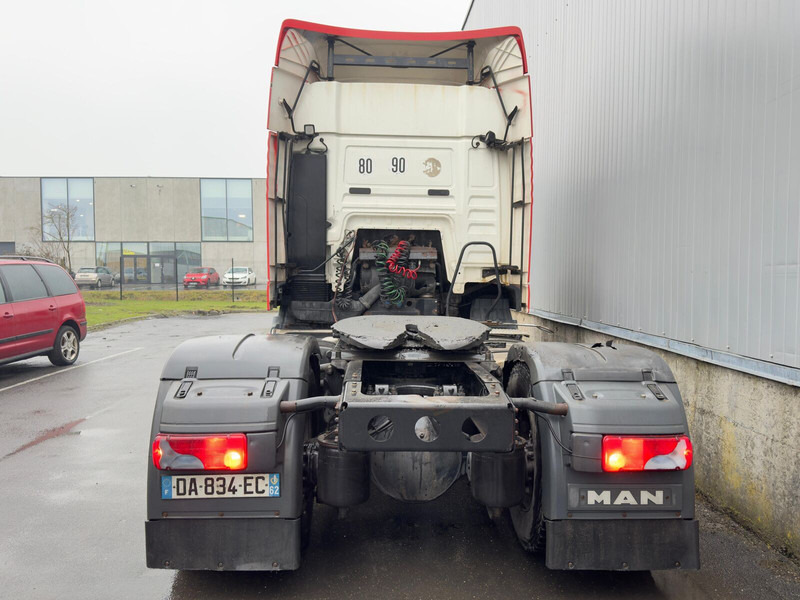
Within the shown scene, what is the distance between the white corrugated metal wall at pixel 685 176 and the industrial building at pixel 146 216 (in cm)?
3833

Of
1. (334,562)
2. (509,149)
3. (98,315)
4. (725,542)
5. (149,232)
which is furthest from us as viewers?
(149,232)

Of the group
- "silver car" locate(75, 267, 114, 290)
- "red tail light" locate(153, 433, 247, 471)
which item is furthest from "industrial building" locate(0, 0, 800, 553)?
"silver car" locate(75, 267, 114, 290)

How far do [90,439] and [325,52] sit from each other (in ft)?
15.1

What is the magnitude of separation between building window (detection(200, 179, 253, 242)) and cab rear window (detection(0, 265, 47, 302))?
35051 millimetres

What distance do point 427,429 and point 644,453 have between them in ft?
3.36

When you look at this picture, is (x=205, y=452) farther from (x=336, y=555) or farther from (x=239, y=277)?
(x=239, y=277)

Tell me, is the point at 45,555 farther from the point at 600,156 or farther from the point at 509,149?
the point at 600,156

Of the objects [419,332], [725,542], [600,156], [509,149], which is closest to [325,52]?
[509,149]

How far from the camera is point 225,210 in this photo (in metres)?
44.9

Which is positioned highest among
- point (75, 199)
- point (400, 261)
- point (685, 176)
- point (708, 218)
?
point (75, 199)

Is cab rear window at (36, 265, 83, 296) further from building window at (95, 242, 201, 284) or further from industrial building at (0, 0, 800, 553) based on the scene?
building window at (95, 242, 201, 284)

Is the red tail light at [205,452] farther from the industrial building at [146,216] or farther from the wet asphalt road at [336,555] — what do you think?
the industrial building at [146,216]

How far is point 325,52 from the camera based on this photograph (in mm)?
6160

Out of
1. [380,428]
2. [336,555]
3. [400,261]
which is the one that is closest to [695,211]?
[400,261]
